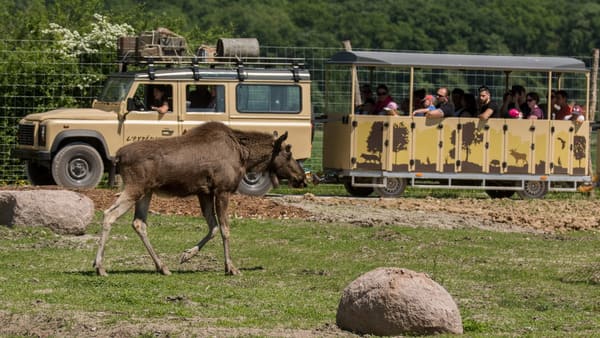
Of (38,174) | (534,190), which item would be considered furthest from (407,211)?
(38,174)

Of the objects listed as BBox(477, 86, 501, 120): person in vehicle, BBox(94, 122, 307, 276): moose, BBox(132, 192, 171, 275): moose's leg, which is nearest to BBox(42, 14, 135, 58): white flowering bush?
BBox(477, 86, 501, 120): person in vehicle

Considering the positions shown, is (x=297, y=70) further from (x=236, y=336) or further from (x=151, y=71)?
(x=236, y=336)

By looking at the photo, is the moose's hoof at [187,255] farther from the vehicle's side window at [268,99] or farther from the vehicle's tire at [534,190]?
the vehicle's tire at [534,190]

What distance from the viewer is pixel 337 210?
20844mm

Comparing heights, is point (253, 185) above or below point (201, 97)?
below

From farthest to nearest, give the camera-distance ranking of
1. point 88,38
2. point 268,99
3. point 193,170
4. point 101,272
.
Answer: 1. point 88,38
2. point 268,99
3. point 193,170
4. point 101,272

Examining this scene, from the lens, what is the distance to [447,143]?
2408 centimetres

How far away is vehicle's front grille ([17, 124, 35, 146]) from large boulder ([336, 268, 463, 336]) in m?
14.0

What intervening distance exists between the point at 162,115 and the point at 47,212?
6.72 meters

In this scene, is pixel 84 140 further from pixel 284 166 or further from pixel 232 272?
pixel 232 272

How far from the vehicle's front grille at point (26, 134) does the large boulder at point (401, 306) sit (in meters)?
14.0

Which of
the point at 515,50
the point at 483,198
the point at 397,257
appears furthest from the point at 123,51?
the point at 515,50

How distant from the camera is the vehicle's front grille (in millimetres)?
23117

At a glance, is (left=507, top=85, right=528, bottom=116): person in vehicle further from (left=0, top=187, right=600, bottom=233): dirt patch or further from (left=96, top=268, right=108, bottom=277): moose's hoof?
(left=96, top=268, right=108, bottom=277): moose's hoof
